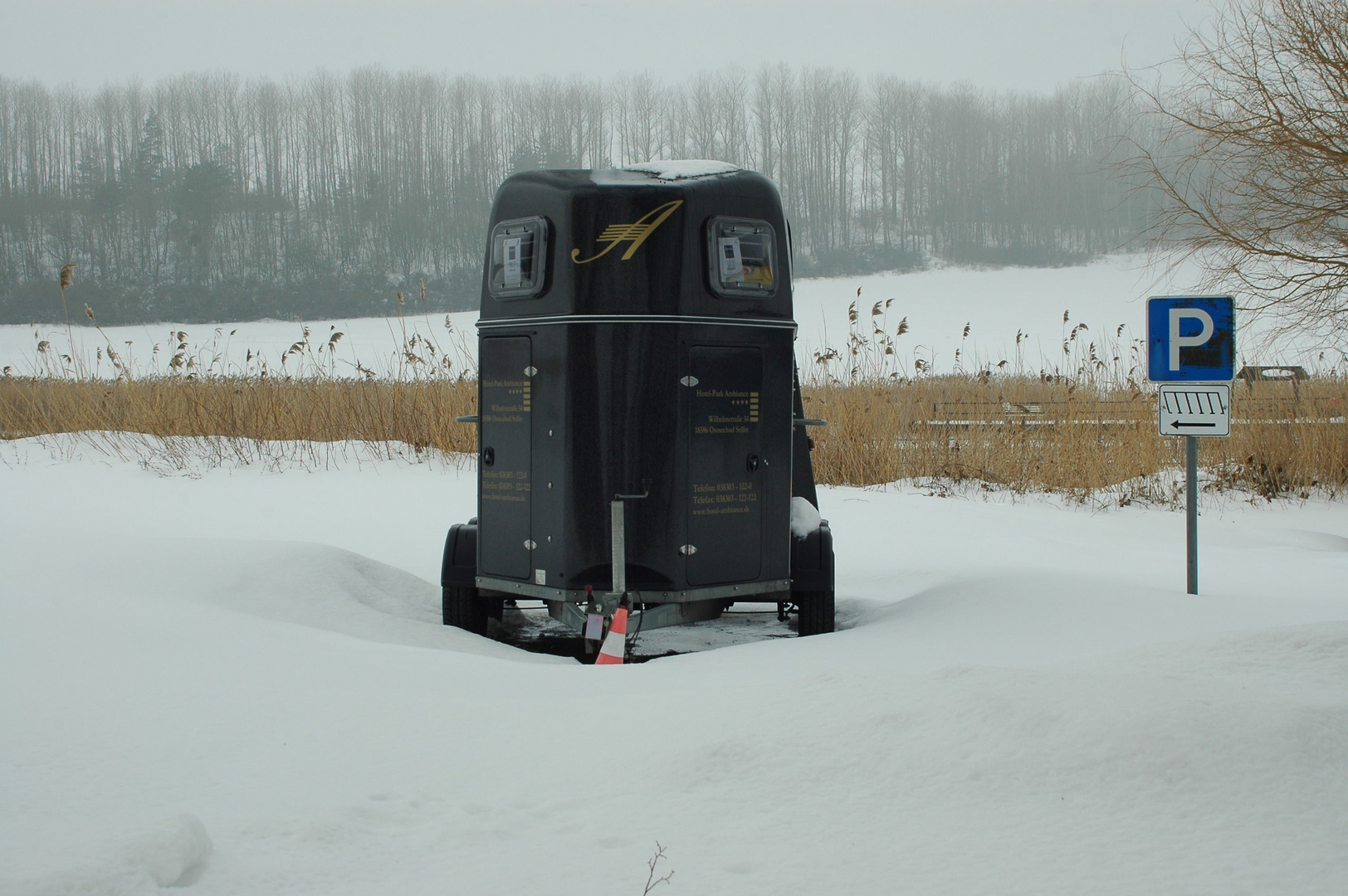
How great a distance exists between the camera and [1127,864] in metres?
2.04

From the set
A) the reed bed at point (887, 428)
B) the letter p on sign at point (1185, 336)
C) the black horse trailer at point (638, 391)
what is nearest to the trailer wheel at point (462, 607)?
the black horse trailer at point (638, 391)

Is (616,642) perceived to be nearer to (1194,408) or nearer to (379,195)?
(1194,408)

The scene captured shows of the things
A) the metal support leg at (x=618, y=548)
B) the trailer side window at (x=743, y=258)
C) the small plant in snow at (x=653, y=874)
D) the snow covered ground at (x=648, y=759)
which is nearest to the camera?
the small plant in snow at (x=653, y=874)

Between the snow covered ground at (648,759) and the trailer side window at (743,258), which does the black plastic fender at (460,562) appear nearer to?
the snow covered ground at (648,759)

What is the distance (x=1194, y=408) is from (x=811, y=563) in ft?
7.70

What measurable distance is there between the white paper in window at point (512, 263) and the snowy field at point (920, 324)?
92.1ft

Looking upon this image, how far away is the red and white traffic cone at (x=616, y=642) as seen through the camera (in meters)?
4.37

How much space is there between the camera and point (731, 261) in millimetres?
4875

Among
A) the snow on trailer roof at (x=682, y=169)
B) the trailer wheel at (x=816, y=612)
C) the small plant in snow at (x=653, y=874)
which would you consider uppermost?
the snow on trailer roof at (x=682, y=169)

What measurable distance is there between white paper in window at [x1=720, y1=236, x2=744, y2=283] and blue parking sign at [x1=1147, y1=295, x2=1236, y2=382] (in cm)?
241

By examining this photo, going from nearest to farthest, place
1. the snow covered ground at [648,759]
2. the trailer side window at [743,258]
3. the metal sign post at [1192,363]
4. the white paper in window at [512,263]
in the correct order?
the snow covered ground at [648,759] → the trailer side window at [743,258] → the white paper in window at [512,263] → the metal sign post at [1192,363]

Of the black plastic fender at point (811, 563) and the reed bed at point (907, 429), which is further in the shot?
the reed bed at point (907, 429)

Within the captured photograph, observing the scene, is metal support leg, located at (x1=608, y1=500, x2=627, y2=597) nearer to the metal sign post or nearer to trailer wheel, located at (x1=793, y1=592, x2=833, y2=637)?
trailer wheel, located at (x1=793, y1=592, x2=833, y2=637)

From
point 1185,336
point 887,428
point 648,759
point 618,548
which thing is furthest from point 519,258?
point 887,428
